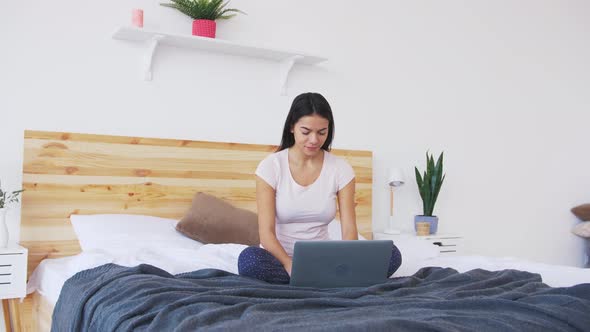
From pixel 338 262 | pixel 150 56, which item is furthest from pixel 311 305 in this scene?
pixel 150 56

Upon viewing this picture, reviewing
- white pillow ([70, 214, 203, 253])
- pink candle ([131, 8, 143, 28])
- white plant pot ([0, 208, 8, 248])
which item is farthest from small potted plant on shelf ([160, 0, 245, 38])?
white plant pot ([0, 208, 8, 248])

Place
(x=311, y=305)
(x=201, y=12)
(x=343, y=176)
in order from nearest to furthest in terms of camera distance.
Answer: (x=311, y=305) < (x=343, y=176) < (x=201, y=12)

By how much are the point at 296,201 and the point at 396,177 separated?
5.15ft

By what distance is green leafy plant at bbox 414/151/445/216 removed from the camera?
4.20 meters

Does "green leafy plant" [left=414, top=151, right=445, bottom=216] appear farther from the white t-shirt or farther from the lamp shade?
the white t-shirt

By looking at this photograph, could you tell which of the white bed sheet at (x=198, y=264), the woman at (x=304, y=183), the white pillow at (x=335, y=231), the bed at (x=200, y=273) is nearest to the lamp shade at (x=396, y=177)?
the bed at (x=200, y=273)

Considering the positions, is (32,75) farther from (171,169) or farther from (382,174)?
(382,174)

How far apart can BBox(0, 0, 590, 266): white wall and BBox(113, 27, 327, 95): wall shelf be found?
5 cm

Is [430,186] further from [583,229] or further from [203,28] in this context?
[203,28]

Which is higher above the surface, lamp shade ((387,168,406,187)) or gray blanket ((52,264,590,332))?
lamp shade ((387,168,406,187))

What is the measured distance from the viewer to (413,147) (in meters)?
4.36

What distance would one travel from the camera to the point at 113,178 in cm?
336

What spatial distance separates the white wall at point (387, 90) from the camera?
10.8 feet

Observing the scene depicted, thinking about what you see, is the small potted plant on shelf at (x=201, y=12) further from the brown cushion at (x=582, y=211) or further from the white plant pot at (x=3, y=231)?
the brown cushion at (x=582, y=211)
